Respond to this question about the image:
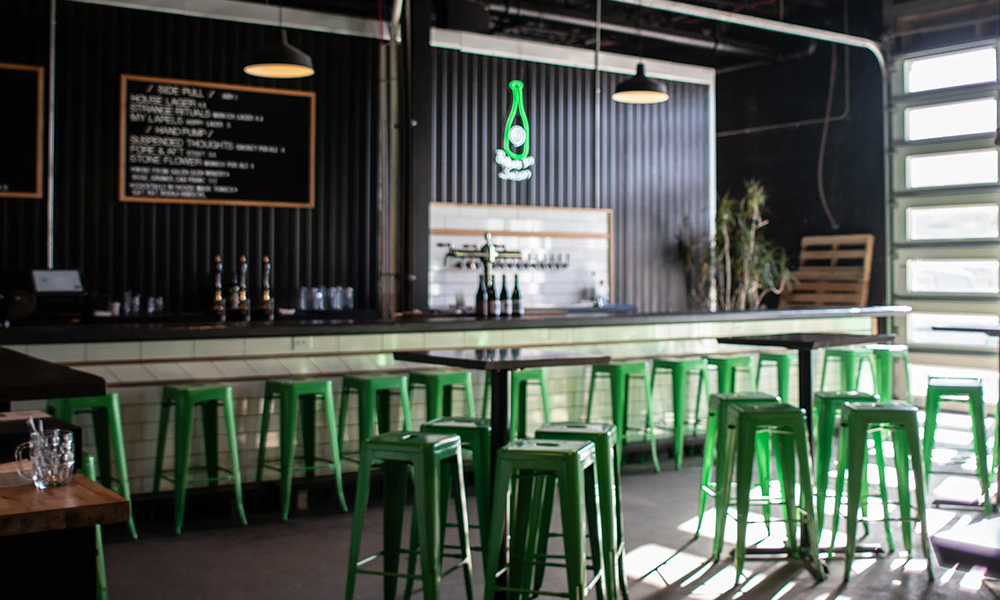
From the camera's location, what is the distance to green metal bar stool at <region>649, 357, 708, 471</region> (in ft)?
21.1

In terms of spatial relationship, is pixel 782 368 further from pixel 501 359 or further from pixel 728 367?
pixel 501 359

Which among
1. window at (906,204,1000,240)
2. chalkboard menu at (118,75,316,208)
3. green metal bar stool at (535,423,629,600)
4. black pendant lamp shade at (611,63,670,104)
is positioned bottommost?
green metal bar stool at (535,423,629,600)

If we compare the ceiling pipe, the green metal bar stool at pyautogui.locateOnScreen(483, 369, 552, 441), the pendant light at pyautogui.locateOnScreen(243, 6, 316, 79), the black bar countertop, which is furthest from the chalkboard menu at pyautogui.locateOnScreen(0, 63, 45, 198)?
the ceiling pipe

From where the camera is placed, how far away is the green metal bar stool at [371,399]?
527 centimetres

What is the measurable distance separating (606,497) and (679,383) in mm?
2945

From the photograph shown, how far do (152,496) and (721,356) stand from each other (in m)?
4.09

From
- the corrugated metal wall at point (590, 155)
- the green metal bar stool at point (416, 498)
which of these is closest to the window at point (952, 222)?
the corrugated metal wall at point (590, 155)

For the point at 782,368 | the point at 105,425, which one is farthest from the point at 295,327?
the point at 782,368

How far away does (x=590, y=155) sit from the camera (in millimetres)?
9742

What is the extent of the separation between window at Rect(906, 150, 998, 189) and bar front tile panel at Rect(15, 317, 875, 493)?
3945 mm

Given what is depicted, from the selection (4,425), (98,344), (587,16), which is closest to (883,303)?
(587,16)

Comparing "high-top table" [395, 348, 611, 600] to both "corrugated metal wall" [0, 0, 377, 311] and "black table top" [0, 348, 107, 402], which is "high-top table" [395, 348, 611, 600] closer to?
"black table top" [0, 348, 107, 402]

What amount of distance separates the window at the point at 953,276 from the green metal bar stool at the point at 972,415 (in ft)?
13.0

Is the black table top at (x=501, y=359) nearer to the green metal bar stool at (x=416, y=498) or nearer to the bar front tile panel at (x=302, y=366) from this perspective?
the green metal bar stool at (x=416, y=498)
